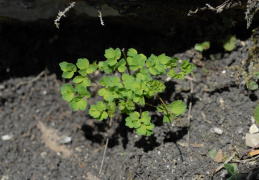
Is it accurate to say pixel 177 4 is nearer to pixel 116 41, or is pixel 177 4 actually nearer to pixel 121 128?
pixel 116 41

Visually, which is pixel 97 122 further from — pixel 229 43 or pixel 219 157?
pixel 229 43

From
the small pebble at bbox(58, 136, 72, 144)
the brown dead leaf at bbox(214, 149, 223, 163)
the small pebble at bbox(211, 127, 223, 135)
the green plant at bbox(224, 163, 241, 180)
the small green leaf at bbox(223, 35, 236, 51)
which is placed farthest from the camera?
the small pebble at bbox(58, 136, 72, 144)

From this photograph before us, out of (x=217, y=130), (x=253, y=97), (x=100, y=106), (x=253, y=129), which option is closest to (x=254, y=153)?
(x=253, y=129)

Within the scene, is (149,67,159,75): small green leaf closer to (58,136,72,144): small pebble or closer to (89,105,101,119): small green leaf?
(89,105,101,119): small green leaf

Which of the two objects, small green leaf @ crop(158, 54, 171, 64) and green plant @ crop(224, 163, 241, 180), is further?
small green leaf @ crop(158, 54, 171, 64)

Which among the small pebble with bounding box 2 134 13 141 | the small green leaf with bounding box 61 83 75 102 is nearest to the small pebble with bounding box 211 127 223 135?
the small green leaf with bounding box 61 83 75 102


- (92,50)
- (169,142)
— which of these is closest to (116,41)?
(92,50)

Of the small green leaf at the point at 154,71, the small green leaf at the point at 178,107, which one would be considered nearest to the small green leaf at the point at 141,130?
the small green leaf at the point at 178,107
